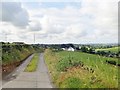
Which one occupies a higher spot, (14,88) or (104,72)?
(104,72)

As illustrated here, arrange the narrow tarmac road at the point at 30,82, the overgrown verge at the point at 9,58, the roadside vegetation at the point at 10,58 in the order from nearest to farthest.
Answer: the narrow tarmac road at the point at 30,82, the overgrown verge at the point at 9,58, the roadside vegetation at the point at 10,58

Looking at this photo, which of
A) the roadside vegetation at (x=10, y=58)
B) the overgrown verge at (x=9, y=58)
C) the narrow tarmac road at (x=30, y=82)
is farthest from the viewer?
the roadside vegetation at (x=10, y=58)

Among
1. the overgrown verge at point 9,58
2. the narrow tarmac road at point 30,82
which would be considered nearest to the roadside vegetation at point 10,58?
the overgrown verge at point 9,58

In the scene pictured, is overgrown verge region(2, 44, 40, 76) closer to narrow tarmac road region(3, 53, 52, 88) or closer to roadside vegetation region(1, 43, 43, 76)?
roadside vegetation region(1, 43, 43, 76)

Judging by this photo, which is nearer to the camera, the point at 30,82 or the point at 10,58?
the point at 30,82

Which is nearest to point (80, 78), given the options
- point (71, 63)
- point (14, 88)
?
point (14, 88)

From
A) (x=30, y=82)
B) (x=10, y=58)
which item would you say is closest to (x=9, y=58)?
(x=10, y=58)

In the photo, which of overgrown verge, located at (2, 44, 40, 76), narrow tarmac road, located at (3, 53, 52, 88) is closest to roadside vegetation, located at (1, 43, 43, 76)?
overgrown verge, located at (2, 44, 40, 76)

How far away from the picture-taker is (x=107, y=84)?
13148mm

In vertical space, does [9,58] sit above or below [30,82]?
above

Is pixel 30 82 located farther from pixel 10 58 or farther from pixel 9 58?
pixel 10 58

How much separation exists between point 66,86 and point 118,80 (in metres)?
3.54

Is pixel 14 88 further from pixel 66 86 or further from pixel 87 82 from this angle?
pixel 87 82

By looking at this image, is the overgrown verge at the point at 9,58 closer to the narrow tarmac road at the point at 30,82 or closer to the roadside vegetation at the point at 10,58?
the roadside vegetation at the point at 10,58
